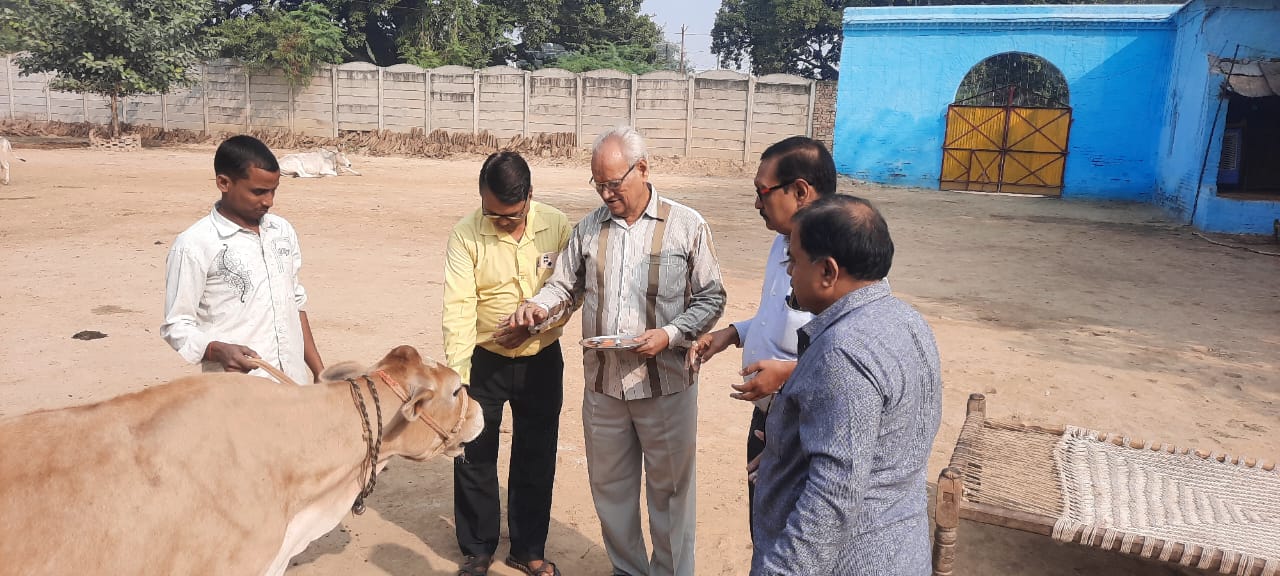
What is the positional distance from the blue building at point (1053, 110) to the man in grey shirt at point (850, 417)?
1654cm

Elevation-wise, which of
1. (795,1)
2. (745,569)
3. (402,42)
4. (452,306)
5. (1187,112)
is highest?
(795,1)

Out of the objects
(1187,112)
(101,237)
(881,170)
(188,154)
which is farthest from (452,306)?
(188,154)

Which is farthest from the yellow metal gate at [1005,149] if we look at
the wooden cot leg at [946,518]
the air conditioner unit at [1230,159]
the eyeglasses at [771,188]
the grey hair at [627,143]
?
the eyeglasses at [771,188]

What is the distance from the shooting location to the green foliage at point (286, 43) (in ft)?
84.7

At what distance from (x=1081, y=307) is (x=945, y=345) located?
94.2 inches

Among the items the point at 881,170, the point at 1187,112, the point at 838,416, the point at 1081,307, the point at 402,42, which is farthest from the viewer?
the point at 402,42

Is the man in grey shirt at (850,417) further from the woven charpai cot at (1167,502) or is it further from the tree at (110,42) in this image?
the tree at (110,42)

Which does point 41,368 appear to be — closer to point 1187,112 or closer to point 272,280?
point 272,280

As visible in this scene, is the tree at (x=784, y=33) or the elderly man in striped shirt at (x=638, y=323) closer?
the elderly man in striped shirt at (x=638, y=323)

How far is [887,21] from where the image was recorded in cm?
2128

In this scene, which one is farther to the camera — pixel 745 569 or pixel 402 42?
pixel 402 42

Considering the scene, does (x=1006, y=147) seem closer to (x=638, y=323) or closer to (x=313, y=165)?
(x=313, y=165)

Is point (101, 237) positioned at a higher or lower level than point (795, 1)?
lower

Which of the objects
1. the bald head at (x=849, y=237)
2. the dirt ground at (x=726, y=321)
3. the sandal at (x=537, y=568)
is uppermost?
the bald head at (x=849, y=237)
